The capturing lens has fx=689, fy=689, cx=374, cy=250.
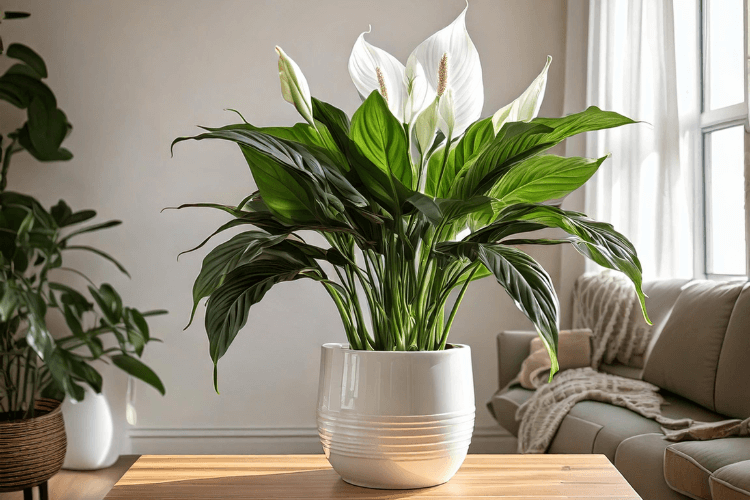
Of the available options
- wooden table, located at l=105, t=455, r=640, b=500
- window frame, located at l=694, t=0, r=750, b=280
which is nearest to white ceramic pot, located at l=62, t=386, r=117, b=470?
wooden table, located at l=105, t=455, r=640, b=500

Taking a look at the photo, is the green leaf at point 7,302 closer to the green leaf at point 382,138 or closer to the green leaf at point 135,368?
the green leaf at point 135,368

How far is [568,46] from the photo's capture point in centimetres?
347

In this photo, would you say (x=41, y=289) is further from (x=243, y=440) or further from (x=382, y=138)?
(x=382, y=138)

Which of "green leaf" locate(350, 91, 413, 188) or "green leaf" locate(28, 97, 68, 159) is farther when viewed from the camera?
"green leaf" locate(28, 97, 68, 159)

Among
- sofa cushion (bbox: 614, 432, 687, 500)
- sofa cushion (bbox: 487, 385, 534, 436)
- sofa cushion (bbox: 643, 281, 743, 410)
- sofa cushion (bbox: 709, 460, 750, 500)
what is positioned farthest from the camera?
sofa cushion (bbox: 487, 385, 534, 436)

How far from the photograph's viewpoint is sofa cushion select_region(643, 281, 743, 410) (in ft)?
6.45

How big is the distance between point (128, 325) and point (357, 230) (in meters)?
2.34

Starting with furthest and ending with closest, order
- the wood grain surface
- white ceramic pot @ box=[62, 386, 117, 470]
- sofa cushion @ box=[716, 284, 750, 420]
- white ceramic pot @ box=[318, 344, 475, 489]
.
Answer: white ceramic pot @ box=[62, 386, 117, 470] → the wood grain surface → sofa cushion @ box=[716, 284, 750, 420] → white ceramic pot @ box=[318, 344, 475, 489]

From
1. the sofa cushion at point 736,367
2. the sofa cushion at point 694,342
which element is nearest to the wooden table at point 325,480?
the sofa cushion at point 736,367

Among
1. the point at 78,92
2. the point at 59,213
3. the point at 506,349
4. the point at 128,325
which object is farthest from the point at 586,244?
the point at 78,92

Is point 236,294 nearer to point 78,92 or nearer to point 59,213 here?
point 59,213

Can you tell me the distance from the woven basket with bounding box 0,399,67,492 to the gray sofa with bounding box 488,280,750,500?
1.75m

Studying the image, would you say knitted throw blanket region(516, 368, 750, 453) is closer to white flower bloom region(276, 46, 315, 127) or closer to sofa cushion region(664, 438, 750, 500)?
sofa cushion region(664, 438, 750, 500)

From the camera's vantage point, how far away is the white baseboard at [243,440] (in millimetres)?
3430
